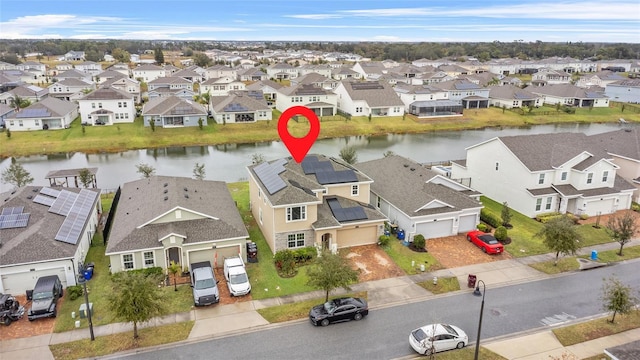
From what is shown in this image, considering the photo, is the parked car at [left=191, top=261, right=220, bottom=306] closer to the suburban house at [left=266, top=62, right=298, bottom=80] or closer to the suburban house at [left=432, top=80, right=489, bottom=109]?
the suburban house at [left=432, top=80, right=489, bottom=109]

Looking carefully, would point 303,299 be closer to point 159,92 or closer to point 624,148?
point 624,148

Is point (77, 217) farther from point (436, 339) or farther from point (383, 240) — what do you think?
point (436, 339)

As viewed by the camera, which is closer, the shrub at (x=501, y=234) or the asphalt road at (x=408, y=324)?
the asphalt road at (x=408, y=324)

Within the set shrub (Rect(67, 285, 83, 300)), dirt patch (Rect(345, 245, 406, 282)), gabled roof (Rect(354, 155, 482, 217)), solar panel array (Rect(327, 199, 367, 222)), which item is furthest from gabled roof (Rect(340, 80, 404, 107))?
shrub (Rect(67, 285, 83, 300))

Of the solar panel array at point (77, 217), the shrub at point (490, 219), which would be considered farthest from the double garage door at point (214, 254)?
the shrub at point (490, 219)

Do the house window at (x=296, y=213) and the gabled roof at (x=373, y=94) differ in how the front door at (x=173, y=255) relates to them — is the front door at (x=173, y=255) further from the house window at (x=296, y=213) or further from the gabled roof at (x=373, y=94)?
the gabled roof at (x=373, y=94)

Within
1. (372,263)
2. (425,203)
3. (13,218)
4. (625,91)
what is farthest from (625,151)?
(625,91)

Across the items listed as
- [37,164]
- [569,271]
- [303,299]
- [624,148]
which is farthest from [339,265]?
[37,164]
